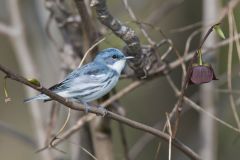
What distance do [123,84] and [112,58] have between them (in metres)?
2.11

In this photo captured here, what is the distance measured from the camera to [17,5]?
356 cm

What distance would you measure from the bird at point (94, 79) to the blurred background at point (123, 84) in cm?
11

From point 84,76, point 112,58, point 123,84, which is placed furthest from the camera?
point 123,84

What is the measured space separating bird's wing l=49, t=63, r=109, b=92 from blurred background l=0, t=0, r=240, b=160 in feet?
0.44

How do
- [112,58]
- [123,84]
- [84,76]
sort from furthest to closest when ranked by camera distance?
[123,84] → [112,58] → [84,76]

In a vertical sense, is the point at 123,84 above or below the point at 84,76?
below

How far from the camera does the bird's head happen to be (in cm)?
298

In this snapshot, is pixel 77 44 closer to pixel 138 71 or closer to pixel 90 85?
pixel 90 85

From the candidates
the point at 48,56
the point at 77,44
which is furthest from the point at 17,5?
the point at 77,44

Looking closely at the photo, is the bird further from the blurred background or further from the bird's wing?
the blurred background

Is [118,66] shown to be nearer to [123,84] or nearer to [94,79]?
[94,79]

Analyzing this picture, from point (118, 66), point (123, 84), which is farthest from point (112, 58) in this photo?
point (123, 84)

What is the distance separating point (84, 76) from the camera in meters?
3.03

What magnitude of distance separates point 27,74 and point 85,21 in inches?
32.4
